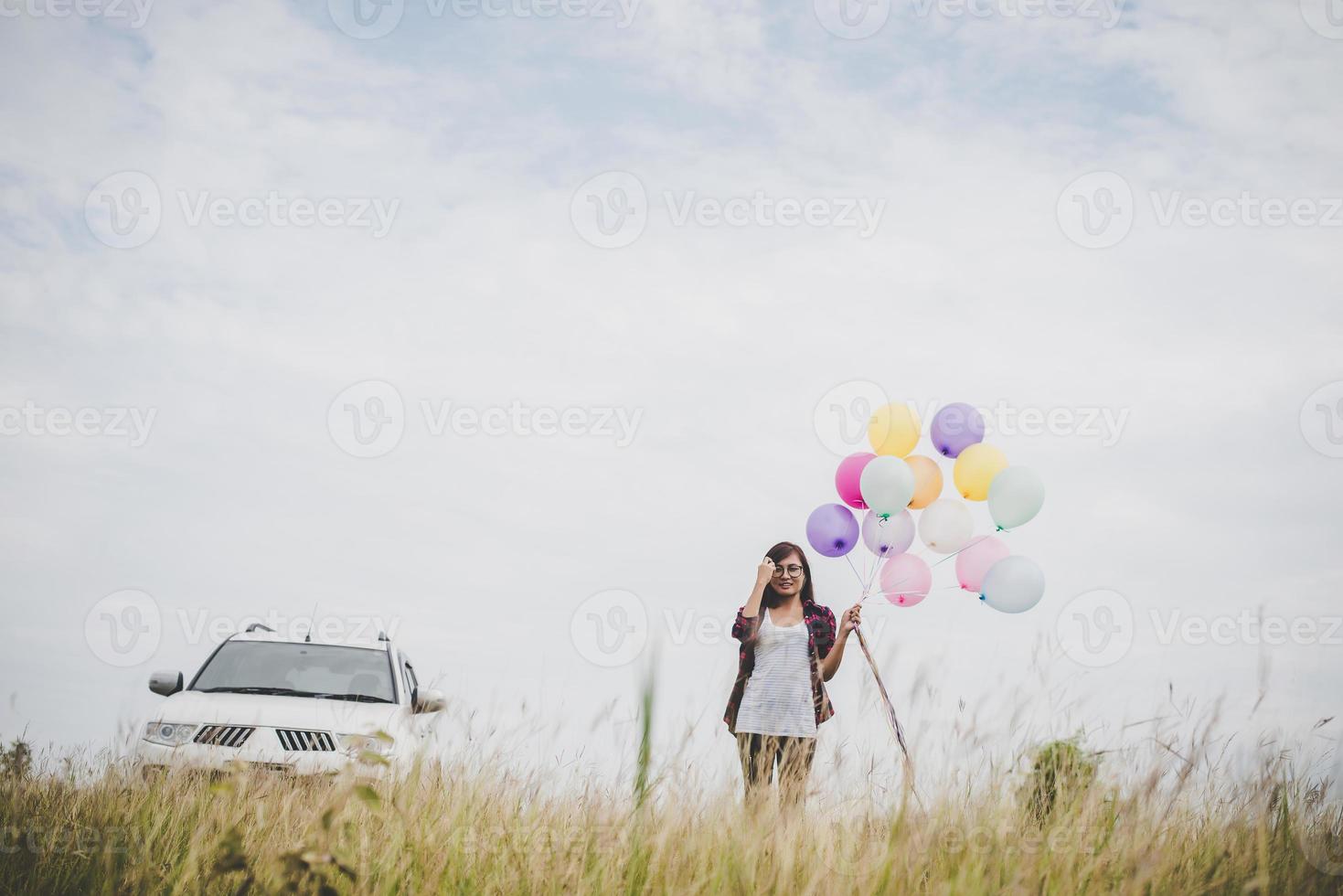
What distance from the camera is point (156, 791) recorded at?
14.5 feet

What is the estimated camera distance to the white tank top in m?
5.64

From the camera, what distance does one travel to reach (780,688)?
5.75 meters

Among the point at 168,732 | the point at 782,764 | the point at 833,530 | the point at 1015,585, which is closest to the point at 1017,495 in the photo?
the point at 1015,585

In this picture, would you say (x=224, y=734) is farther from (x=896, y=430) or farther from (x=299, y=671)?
(x=896, y=430)

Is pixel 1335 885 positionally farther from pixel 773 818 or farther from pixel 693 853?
pixel 693 853

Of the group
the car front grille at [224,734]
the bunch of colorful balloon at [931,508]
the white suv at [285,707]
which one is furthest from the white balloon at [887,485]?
the car front grille at [224,734]

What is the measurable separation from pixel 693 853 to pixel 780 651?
2.51 metres

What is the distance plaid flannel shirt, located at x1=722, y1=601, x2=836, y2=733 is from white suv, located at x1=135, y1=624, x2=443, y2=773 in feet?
6.06

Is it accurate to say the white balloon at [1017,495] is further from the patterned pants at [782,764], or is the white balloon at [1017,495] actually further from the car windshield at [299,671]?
the car windshield at [299,671]

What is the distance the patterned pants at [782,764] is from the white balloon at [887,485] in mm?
1625

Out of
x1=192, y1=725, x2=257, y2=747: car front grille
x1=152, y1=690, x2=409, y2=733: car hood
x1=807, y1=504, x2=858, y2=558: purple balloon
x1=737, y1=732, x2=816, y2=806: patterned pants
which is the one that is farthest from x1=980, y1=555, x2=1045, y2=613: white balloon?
x1=192, y1=725, x2=257, y2=747: car front grille

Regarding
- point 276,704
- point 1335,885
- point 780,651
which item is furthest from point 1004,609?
point 276,704

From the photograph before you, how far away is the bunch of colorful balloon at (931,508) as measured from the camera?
6.20m

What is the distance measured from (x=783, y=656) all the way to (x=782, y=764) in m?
1.16
